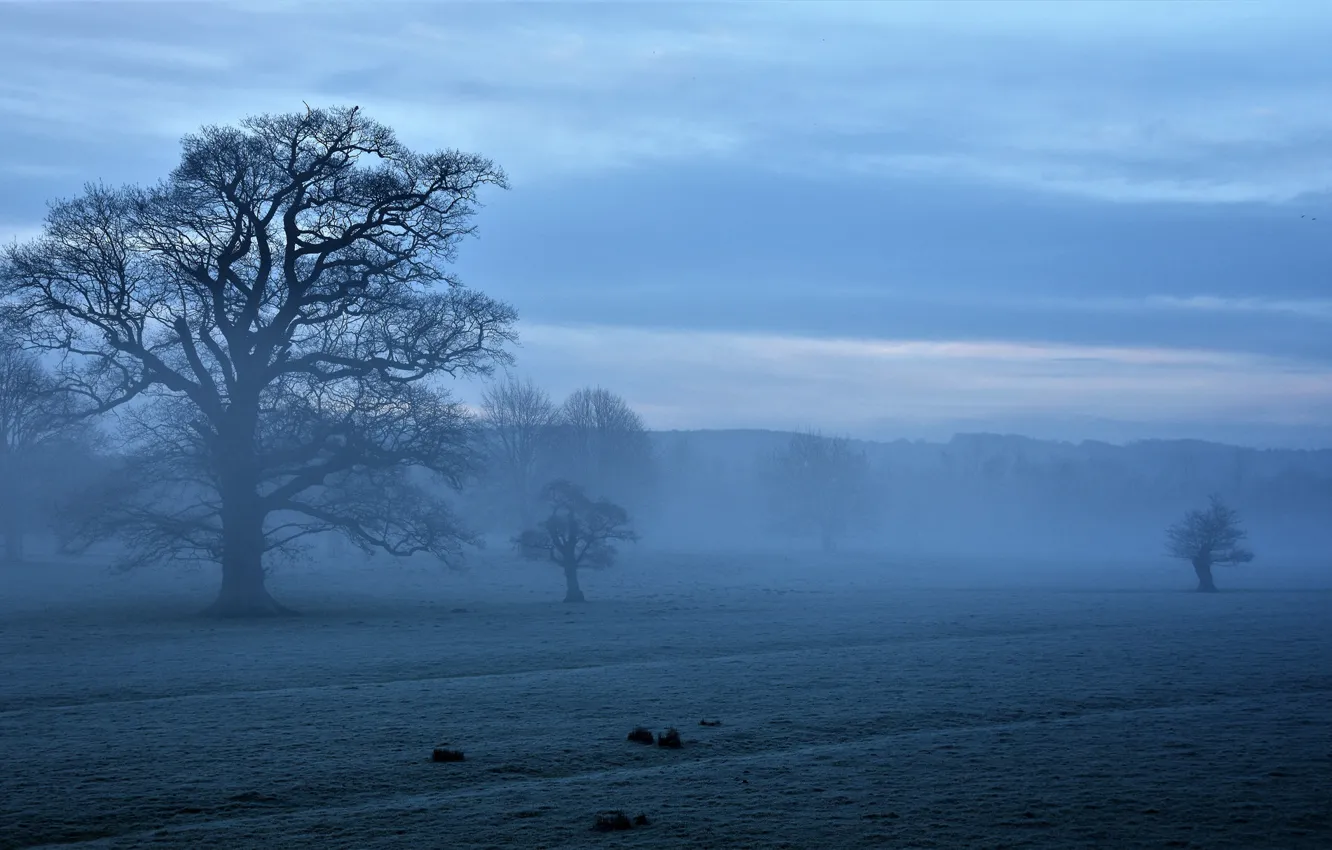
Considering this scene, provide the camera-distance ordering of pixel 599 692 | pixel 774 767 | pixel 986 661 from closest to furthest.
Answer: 1. pixel 774 767
2. pixel 599 692
3. pixel 986 661

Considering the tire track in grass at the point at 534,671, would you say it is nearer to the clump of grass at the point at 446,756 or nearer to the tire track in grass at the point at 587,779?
the clump of grass at the point at 446,756

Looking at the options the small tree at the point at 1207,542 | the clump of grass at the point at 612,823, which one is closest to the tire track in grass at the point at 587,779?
the clump of grass at the point at 612,823

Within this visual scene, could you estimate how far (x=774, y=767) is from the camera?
13.9 meters

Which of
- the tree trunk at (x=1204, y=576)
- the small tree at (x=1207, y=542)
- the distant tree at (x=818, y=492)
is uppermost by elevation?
the distant tree at (x=818, y=492)

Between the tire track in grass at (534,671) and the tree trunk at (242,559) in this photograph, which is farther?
the tree trunk at (242,559)

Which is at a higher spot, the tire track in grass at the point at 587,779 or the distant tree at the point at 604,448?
the distant tree at the point at 604,448

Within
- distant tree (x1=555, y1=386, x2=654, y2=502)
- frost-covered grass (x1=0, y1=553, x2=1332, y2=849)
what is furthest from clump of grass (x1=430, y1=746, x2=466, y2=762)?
distant tree (x1=555, y1=386, x2=654, y2=502)

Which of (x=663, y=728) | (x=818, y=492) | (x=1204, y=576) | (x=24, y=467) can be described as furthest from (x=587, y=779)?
(x=818, y=492)

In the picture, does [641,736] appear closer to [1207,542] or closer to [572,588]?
[572,588]

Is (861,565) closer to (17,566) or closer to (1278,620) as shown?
(1278,620)

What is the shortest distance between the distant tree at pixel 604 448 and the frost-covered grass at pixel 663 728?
58.9m

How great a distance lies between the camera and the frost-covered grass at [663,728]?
36.9ft

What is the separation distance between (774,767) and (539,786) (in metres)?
3.08

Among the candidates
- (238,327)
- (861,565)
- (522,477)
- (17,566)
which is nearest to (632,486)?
(522,477)
